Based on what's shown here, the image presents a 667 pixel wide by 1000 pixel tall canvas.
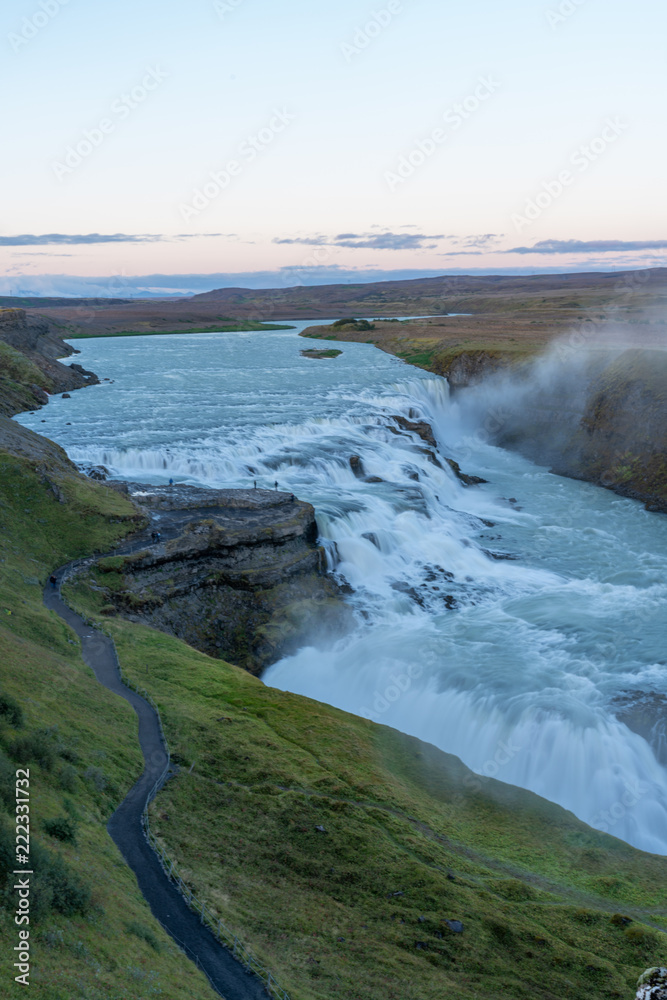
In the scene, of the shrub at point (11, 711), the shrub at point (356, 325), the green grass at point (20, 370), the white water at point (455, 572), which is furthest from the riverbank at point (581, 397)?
the green grass at point (20, 370)

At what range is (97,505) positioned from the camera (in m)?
37.0

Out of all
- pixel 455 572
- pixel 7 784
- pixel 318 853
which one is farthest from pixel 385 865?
pixel 455 572

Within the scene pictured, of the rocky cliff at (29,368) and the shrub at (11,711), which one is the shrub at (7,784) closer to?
the shrub at (11,711)

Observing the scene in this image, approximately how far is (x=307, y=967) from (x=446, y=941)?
10.7 ft

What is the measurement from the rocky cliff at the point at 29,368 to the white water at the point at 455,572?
3575mm

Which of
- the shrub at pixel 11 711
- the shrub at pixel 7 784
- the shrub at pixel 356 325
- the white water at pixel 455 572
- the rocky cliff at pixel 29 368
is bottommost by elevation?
the white water at pixel 455 572

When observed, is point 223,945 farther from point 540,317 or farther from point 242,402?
point 540,317

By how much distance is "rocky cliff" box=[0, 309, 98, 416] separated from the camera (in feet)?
216

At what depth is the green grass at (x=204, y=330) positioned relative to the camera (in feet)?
476

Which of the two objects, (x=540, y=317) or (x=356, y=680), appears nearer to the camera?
(x=356, y=680)

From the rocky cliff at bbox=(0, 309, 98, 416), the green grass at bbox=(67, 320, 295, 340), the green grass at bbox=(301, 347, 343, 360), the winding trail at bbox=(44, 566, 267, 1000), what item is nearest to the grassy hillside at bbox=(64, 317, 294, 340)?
the green grass at bbox=(67, 320, 295, 340)

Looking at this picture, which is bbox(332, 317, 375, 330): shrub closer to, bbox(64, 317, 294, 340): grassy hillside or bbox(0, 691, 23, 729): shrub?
bbox(64, 317, 294, 340): grassy hillside

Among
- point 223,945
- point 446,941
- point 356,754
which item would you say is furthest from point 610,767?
point 223,945

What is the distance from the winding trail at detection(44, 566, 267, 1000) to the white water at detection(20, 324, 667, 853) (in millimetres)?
9178
